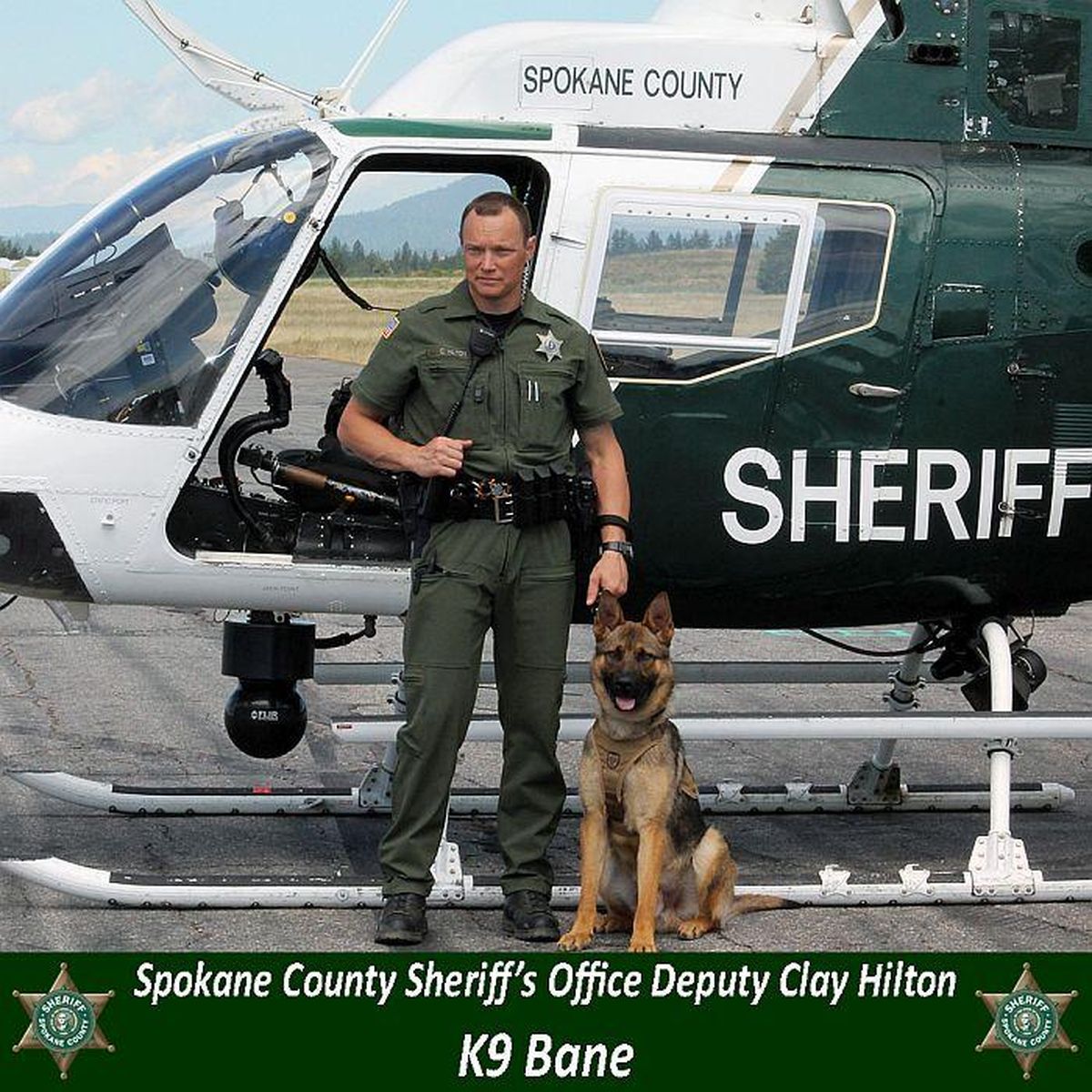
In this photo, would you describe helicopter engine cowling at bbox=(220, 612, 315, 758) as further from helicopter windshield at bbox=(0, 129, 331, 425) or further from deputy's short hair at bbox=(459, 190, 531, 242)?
deputy's short hair at bbox=(459, 190, 531, 242)

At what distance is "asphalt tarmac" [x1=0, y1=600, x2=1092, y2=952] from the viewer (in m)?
6.77

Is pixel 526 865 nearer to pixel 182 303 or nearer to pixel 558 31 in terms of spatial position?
pixel 182 303

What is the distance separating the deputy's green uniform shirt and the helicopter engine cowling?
4.10ft

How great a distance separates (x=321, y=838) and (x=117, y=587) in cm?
152

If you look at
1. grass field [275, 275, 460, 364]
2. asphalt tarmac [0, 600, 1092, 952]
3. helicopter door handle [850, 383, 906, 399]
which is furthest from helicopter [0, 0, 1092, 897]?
asphalt tarmac [0, 600, 1092, 952]

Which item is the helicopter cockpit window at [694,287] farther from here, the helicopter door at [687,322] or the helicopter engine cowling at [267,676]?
the helicopter engine cowling at [267,676]

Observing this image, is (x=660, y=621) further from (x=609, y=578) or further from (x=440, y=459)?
(x=440, y=459)

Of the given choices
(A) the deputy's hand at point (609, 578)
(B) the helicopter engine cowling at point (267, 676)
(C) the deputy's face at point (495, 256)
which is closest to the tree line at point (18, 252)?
(B) the helicopter engine cowling at point (267, 676)

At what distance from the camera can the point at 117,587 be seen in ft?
22.9

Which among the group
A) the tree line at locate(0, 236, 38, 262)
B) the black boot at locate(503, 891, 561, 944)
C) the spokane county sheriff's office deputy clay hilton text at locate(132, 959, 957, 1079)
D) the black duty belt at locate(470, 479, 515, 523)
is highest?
the tree line at locate(0, 236, 38, 262)

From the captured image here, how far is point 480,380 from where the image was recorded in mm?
6336

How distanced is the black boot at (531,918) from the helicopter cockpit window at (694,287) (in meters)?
1.70

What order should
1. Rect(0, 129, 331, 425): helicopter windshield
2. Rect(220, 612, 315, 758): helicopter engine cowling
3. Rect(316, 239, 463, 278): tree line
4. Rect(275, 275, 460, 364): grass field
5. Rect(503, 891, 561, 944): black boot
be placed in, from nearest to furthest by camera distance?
1. Rect(503, 891, 561, 944): black boot
2. Rect(0, 129, 331, 425): helicopter windshield
3. Rect(220, 612, 315, 758): helicopter engine cowling
4. Rect(316, 239, 463, 278): tree line
5. Rect(275, 275, 460, 364): grass field

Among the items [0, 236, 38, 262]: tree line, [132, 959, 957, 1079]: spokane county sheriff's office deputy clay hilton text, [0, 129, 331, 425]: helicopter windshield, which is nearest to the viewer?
[132, 959, 957, 1079]: spokane county sheriff's office deputy clay hilton text
